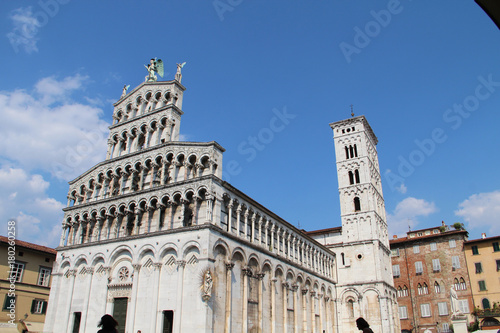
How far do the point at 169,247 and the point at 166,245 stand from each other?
0.28 meters

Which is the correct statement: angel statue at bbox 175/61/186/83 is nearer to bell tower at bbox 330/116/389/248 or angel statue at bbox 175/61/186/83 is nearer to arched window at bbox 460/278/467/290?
bell tower at bbox 330/116/389/248

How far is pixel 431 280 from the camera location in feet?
162

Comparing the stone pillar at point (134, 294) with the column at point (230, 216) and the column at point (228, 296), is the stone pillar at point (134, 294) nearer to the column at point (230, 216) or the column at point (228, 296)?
the column at point (228, 296)

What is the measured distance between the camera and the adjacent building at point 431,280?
155ft

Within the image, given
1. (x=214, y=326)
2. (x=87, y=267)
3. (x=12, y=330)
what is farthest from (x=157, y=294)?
(x=12, y=330)

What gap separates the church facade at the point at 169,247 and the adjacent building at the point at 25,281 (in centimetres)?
567

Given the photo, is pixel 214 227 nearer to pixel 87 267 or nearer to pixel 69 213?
pixel 87 267

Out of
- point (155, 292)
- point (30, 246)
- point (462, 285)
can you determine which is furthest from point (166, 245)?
point (462, 285)

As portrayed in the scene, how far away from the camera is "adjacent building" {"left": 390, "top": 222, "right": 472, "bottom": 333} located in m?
47.1

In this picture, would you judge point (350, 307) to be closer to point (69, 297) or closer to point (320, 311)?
point (320, 311)

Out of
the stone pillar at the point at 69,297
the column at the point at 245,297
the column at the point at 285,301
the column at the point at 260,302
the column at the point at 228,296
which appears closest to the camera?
the column at the point at 228,296

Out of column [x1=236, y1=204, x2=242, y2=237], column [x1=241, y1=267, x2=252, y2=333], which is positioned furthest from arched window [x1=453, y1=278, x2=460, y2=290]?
column [x1=236, y1=204, x2=242, y2=237]

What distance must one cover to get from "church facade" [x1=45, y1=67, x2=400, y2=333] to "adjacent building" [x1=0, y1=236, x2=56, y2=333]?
5.67 metres

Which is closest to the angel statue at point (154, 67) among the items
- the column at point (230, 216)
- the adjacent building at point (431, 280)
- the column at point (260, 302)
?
the column at point (230, 216)
